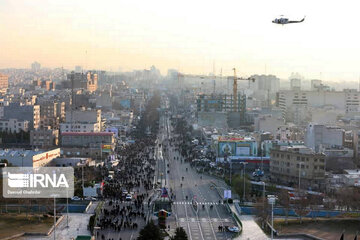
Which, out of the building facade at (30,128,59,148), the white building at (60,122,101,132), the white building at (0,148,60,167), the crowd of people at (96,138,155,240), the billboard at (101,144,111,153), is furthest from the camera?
the white building at (60,122,101,132)

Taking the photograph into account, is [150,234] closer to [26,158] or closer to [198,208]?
[198,208]

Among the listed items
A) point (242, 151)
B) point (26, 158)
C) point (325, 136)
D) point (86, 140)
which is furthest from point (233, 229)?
point (86, 140)

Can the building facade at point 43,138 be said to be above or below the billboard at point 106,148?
above

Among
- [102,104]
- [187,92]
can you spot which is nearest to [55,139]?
[102,104]

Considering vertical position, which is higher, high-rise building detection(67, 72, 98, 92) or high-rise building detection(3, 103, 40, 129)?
high-rise building detection(67, 72, 98, 92)

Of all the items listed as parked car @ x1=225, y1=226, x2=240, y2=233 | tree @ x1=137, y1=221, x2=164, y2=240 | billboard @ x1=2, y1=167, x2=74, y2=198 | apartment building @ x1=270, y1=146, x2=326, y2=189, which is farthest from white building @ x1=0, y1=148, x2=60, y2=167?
tree @ x1=137, y1=221, x2=164, y2=240

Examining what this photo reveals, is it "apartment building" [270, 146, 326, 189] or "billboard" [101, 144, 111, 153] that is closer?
"apartment building" [270, 146, 326, 189]

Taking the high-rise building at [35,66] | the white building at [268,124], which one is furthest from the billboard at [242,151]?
the high-rise building at [35,66]

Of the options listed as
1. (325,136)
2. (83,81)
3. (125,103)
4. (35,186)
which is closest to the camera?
(35,186)

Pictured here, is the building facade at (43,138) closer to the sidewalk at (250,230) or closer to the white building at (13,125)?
the white building at (13,125)

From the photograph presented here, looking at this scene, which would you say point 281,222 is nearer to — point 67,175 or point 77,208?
point 77,208

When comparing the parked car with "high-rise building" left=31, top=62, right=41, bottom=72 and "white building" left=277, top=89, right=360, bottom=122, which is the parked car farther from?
"high-rise building" left=31, top=62, right=41, bottom=72

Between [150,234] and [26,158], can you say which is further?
[26,158]
